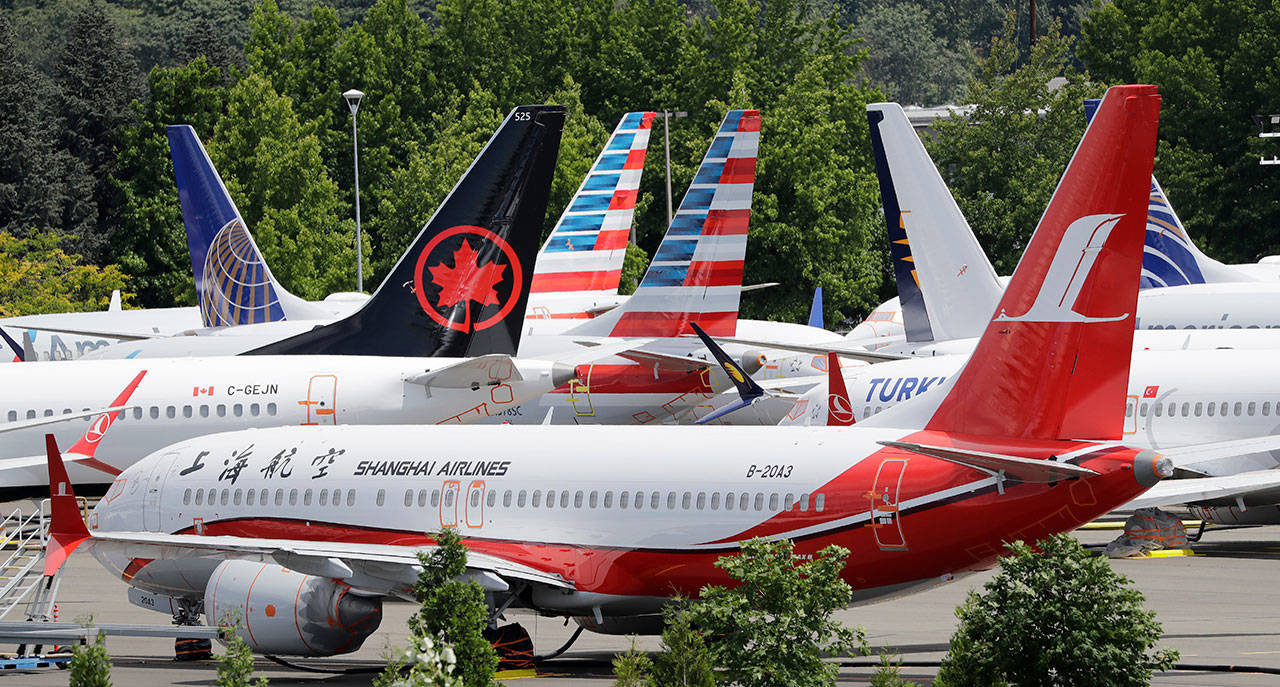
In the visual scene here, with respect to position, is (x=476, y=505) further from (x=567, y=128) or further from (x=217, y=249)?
(x=567, y=128)

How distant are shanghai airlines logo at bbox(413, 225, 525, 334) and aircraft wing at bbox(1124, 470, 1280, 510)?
42.4 ft

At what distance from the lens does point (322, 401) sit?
31938 millimetres

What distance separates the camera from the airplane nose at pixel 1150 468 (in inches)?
715

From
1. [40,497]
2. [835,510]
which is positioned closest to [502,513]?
[835,510]

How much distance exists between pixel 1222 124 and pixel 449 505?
7164cm

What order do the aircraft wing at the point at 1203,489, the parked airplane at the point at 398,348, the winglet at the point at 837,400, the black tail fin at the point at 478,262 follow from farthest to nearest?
the black tail fin at the point at 478,262 → the parked airplane at the point at 398,348 → the winglet at the point at 837,400 → the aircraft wing at the point at 1203,489

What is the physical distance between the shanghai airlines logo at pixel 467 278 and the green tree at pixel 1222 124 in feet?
189

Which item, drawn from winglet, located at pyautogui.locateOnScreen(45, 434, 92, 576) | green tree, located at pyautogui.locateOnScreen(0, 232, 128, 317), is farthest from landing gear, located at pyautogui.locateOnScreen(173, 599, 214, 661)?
green tree, located at pyautogui.locateOnScreen(0, 232, 128, 317)

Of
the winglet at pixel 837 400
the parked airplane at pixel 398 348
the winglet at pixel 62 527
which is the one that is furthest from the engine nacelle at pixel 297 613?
the parked airplane at pixel 398 348

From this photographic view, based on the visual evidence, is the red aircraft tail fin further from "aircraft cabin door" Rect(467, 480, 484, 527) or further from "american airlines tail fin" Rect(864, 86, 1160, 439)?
"aircraft cabin door" Rect(467, 480, 484, 527)

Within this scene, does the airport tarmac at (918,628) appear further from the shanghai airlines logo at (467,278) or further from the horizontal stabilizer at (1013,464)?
the shanghai airlines logo at (467,278)

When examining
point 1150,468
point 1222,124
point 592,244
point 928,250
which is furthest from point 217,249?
point 1222,124

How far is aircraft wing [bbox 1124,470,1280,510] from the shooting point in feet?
73.9

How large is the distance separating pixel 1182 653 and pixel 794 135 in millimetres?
54122
